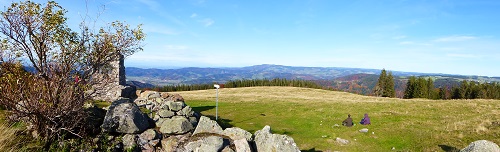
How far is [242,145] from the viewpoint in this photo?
1213 cm

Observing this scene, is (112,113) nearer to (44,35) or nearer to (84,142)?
(84,142)

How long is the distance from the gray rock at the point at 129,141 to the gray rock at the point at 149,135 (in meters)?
0.38

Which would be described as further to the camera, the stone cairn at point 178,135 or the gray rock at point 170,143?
the gray rock at point 170,143

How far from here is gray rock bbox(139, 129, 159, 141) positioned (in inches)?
539

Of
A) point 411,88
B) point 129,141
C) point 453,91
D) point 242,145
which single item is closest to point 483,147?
point 242,145

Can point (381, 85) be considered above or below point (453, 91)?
above

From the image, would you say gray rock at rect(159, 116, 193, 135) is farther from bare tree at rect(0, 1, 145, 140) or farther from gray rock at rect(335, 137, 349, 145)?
gray rock at rect(335, 137, 349, 145)

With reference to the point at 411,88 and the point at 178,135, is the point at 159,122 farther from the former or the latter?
the point at 411,88

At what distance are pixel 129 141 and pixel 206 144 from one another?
413 centimetres

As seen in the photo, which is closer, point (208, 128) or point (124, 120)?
point (124, 120)

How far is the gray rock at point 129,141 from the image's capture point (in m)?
13.1

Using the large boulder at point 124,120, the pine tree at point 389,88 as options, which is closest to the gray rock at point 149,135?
the large boulder at point 124,120

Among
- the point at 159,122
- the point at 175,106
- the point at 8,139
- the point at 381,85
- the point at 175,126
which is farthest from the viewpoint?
the point at 381,85

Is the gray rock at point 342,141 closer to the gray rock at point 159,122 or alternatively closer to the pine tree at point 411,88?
the gray rock at point 159,122
